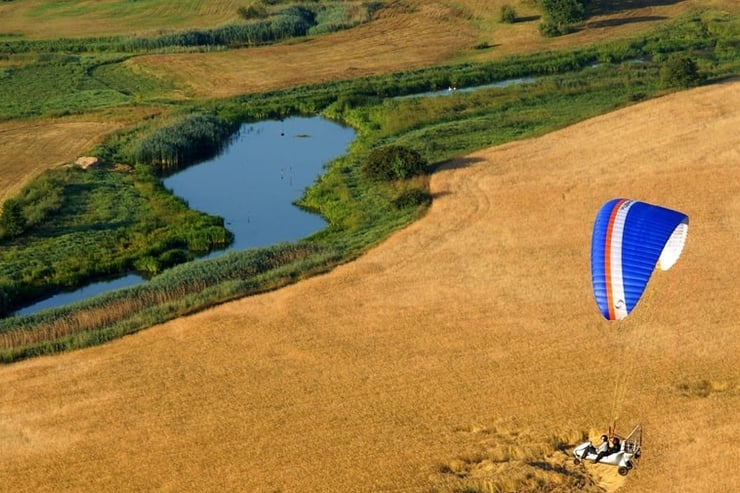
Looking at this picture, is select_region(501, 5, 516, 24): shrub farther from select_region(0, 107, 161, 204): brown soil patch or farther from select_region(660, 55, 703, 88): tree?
select_region(0, 107, 161, 204): brown soil patch

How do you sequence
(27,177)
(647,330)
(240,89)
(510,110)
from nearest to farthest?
(647,330) < (27,177) < (510,110) < (240,89)

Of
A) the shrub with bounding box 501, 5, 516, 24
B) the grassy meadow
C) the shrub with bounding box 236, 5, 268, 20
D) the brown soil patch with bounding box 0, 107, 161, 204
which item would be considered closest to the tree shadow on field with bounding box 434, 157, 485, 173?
the grassy meadow

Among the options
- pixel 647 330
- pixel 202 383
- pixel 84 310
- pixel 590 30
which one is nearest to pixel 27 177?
pixel 84 310

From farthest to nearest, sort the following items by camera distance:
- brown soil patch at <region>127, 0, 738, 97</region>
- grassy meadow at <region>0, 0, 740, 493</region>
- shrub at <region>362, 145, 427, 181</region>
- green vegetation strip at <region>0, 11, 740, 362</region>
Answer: brown soil patch at <region>127, 0, 738, 97</region>
shrub at <region>362, 145, 427, 181</region>
green vegetation strip at <region>0, 11, 740, 362</region>
grassy meadow at <region>0, 0, 740, 493</region>

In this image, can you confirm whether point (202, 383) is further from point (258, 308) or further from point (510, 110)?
point (510, 110)

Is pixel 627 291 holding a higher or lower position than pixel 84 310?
higher

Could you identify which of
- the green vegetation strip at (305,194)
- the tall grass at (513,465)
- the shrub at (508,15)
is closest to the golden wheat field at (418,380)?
the tall grass at (513,465)
